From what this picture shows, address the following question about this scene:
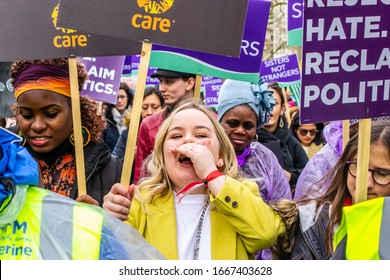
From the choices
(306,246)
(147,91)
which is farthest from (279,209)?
(147,91)

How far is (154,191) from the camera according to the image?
127 inches

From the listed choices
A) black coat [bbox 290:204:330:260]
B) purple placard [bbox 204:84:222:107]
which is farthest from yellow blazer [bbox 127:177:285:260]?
purple placard [bbox 204:84:222:107]

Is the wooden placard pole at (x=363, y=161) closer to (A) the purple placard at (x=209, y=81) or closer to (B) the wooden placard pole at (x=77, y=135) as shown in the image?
(B) the wooden placard pole at (x=77, y=135)

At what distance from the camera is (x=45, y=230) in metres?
2.36

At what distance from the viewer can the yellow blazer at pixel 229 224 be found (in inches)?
119

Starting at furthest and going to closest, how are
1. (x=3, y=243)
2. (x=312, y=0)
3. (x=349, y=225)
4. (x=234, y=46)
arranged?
(x=234, y=46) < (x=312, y=0) < (x=349, y=225) < (x=3, y=243)

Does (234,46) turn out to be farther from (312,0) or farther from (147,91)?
(147,91)

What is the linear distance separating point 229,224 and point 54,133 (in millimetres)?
1092

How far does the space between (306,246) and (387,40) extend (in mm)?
931

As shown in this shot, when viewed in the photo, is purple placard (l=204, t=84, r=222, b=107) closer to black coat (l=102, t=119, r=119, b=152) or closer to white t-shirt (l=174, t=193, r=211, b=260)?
black coat (l=102, t=119, r=119, b=152)

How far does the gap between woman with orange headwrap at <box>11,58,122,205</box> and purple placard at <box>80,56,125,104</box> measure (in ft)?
4.22

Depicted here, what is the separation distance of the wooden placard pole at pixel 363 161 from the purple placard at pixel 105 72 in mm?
2482

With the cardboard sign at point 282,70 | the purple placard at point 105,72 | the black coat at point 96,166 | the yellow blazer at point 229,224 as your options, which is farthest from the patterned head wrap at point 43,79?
the cardboard sign at point 282,70

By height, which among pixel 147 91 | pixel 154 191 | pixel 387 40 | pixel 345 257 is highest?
pixel 147 91
